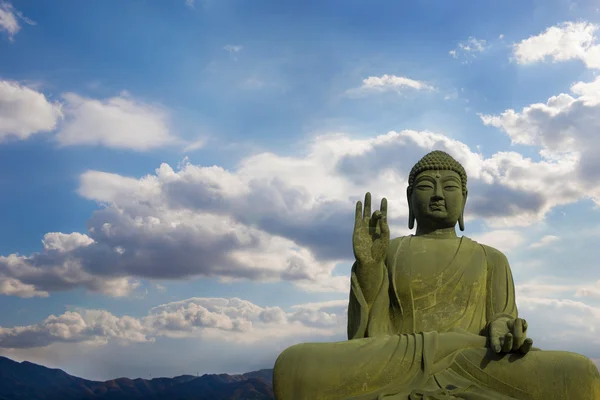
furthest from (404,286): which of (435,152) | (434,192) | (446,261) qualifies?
(435,152)

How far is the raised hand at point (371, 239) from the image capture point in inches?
323

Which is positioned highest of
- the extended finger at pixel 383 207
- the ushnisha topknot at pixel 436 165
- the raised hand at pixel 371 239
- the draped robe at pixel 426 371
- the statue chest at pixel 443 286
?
the ushnisha topknot at pixel 436 165

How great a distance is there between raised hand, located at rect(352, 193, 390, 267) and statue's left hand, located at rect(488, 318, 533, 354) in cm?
150

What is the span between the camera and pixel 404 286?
8.56m

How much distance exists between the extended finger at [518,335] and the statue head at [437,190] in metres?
2.04

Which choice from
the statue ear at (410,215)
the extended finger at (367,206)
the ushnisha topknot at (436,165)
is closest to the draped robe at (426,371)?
the extended finger at (367,206)

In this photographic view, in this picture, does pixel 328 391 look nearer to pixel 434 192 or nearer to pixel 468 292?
pixel 468 292

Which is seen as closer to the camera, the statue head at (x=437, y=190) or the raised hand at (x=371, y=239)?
the raised hand at (x=371, y=239)

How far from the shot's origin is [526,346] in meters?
7.19

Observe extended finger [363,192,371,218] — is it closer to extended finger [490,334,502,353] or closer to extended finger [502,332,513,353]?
extended finger [490,334,502,353]

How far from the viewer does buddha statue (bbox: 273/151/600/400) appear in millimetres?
7121

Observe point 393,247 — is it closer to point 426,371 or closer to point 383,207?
point 383,207

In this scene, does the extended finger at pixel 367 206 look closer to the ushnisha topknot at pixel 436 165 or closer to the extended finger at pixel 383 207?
the extended finger at pixel 383 207

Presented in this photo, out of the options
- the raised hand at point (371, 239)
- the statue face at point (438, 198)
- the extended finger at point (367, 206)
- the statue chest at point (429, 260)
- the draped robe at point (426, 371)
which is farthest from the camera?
the statue face at point (438, 198)
